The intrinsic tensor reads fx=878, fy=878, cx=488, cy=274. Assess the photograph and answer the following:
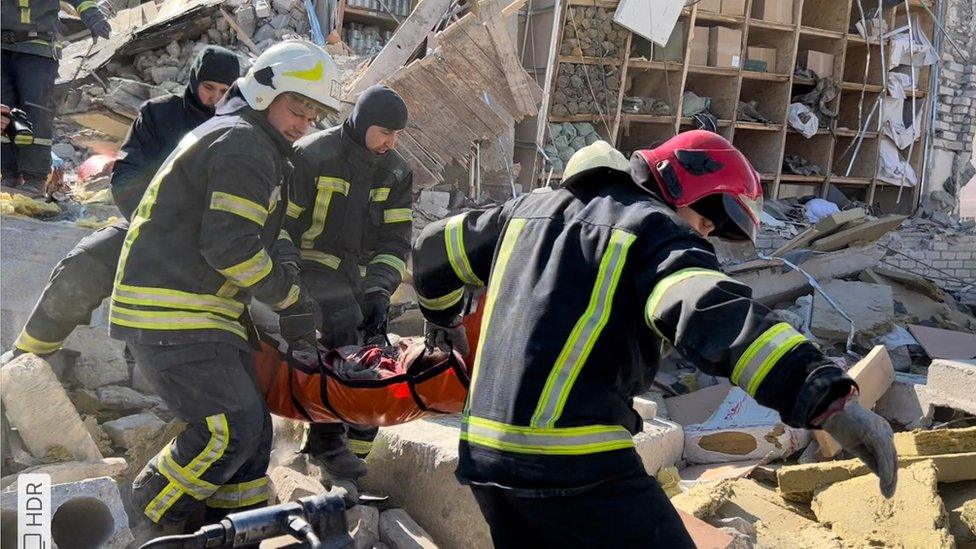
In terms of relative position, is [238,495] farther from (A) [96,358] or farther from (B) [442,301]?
(A) [96,358]

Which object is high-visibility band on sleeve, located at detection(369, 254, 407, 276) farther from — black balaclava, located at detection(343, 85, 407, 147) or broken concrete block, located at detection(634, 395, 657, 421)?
broken concrete block, located at detection(634, 395, 657, 421)

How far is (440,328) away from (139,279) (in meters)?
1.04

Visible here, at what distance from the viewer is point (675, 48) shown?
988 cm

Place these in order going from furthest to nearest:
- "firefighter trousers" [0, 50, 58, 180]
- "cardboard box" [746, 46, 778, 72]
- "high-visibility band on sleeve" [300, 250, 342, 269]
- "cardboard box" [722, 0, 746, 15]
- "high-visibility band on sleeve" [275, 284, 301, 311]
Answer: "cardboard box" [746, 46, 778, 72]
"cardboard box" [722, 0, 746, 15]
"firefighter trousers" [0, 50, 58, 180]
"high-visibility band on sleeve" [300, 250, 342, 269]
"high-visibility band on sleeve" [275, 284, 301, 311]

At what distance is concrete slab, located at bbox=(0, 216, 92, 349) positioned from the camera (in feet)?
14.2

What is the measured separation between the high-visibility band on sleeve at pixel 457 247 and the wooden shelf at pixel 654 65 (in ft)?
25.0

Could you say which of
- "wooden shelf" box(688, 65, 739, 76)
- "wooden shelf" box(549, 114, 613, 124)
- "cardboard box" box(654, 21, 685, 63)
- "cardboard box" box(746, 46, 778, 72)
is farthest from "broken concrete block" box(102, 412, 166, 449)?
"cardboard box" box(746, 46, 778, 72)

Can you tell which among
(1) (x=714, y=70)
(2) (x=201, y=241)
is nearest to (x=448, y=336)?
(2) (x=201, y=241)

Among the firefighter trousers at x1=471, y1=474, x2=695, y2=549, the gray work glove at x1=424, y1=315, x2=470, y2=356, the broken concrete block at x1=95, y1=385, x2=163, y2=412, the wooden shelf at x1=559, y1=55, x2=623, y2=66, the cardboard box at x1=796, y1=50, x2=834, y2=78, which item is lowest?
the broken concrete block at x1=95, y1=385, x2=163, y2=412

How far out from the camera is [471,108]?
7043 millimetres

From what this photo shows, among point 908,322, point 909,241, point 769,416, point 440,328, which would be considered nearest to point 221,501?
point 440,328

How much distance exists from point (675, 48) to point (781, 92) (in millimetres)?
1909

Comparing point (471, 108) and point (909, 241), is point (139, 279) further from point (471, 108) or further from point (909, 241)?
point (909, 241)

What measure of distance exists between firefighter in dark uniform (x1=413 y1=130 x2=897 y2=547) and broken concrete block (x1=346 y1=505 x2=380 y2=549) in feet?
3.63
